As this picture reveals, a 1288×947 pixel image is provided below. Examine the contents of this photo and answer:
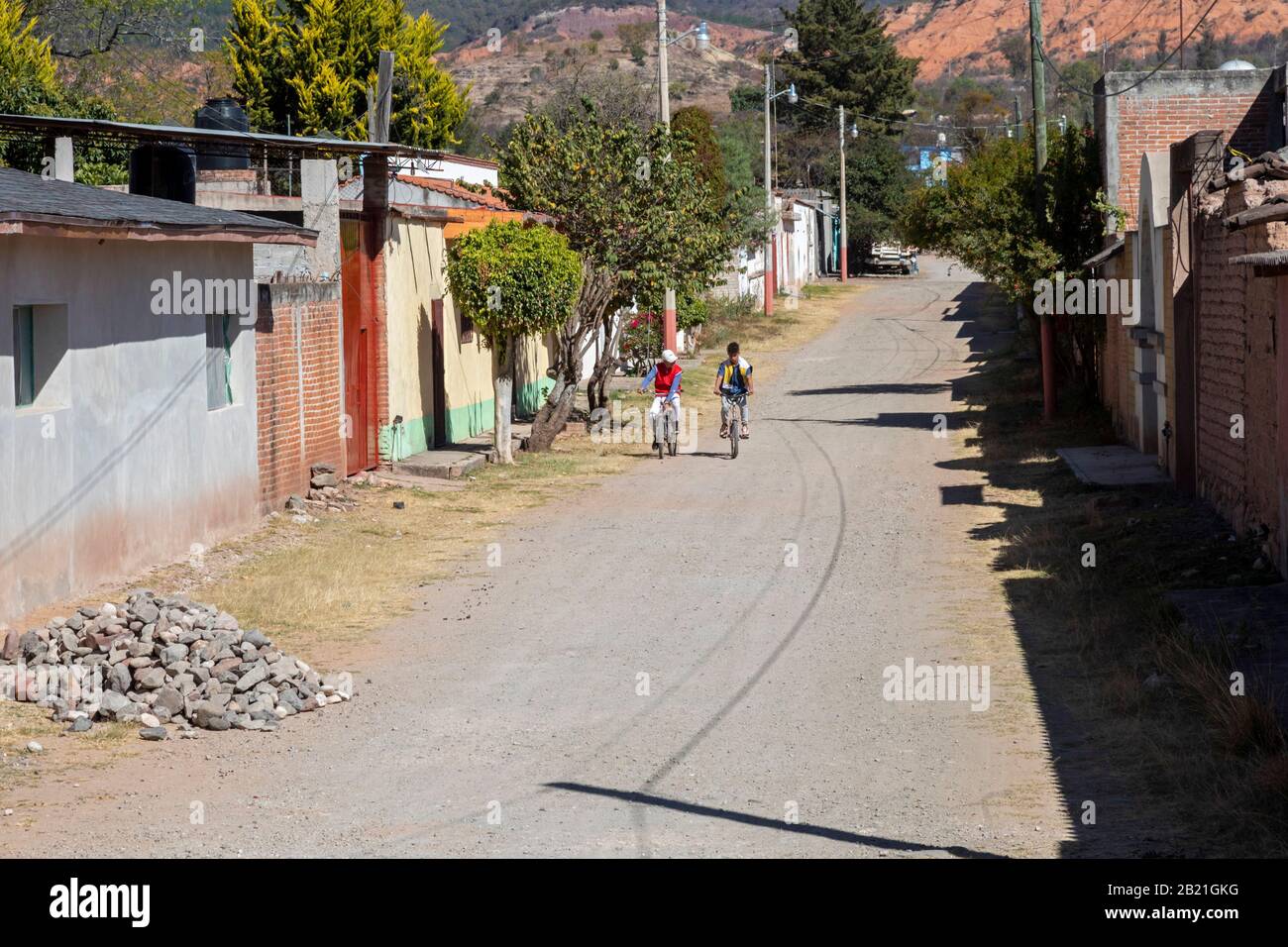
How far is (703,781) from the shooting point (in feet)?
26.5

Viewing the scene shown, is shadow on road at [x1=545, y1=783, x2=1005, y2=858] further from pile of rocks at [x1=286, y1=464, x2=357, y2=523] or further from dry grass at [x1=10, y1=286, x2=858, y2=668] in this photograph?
pile of rocks at [x1=286, y1=464, x2=357, y2=523]

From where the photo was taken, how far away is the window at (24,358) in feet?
39.0

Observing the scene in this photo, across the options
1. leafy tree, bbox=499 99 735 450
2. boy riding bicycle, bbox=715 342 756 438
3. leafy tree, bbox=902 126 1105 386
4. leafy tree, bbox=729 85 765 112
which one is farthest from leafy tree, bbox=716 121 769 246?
boy riding bicycle, bbox=715 342 756 438

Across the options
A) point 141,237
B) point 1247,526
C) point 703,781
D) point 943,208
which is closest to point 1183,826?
point 703,781

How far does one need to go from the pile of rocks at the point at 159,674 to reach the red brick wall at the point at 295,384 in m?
6.54

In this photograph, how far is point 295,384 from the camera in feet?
58.3

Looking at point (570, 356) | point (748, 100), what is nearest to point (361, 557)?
point (570, 356)

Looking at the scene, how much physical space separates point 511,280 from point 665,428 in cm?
339

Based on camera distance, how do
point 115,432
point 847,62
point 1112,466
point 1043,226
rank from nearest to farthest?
point 115,432 → point 1112,466 → point 1043,226 → point 847,62

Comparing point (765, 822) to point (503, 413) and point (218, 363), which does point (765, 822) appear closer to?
point (218, 363)

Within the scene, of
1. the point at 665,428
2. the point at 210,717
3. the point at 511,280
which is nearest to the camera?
the point at 210,717

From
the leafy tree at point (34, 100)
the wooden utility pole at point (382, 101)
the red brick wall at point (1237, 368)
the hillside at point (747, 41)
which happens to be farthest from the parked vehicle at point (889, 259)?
the red brick wall at point (1237, 368)

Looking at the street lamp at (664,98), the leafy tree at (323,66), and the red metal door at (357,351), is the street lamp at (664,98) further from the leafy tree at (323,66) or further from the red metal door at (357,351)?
the leafy tree at (323,66)

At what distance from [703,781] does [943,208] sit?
25672 millimetres
